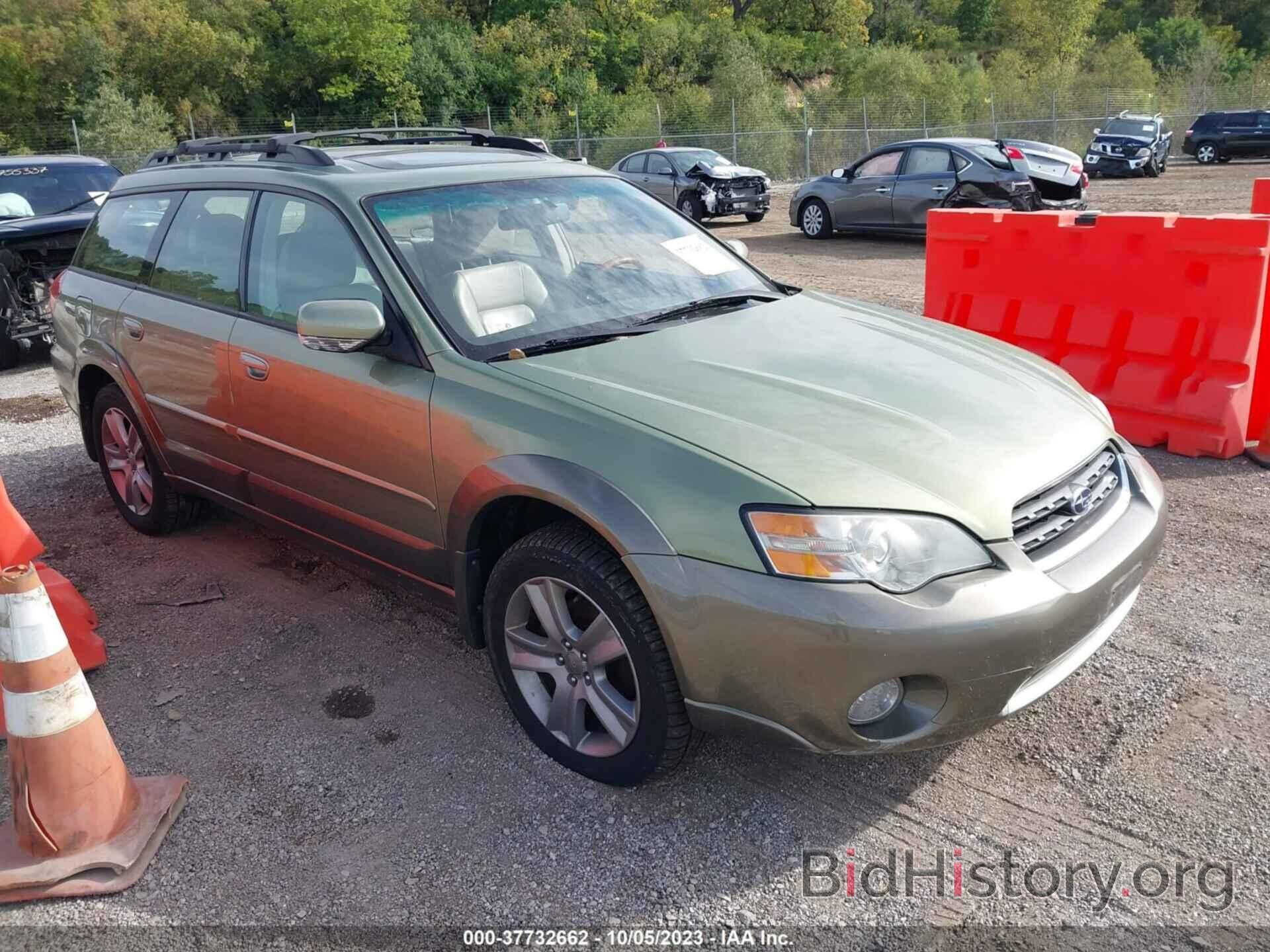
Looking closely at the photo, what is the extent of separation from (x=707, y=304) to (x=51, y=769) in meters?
2.58

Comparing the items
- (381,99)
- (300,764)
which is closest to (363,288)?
(300,764)

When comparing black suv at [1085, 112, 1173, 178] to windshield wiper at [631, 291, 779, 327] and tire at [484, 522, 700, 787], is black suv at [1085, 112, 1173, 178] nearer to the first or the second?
windshield wiper at [631, 291, 779, 327]

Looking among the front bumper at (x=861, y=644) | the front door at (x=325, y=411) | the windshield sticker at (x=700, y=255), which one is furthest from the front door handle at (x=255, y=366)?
the front bumper at (x=861, y=644)

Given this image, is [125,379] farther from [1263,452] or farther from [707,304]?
[1263,452]

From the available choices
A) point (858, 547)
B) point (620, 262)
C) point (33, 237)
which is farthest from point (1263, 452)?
point (33, 237)

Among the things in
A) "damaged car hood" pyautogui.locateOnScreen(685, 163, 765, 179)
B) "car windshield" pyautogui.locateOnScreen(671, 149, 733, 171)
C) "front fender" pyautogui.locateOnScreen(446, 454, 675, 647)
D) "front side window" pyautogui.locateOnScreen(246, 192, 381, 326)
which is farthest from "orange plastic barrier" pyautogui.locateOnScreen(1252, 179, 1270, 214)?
"car windshield" pyautogui.locateOnScreen(671, 149, 733, 171)

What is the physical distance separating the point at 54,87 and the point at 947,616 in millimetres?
52695

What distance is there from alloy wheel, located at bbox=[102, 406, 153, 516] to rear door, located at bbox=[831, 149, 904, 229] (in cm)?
1256

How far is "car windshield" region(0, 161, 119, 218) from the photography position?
916 cm

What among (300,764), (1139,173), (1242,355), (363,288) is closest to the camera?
(300,764)

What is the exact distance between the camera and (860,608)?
2453 mm

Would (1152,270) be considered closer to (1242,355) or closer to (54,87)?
(1242,355)

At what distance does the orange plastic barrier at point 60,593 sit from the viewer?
3.77m

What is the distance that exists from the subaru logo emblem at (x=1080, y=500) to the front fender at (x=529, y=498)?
120cm
